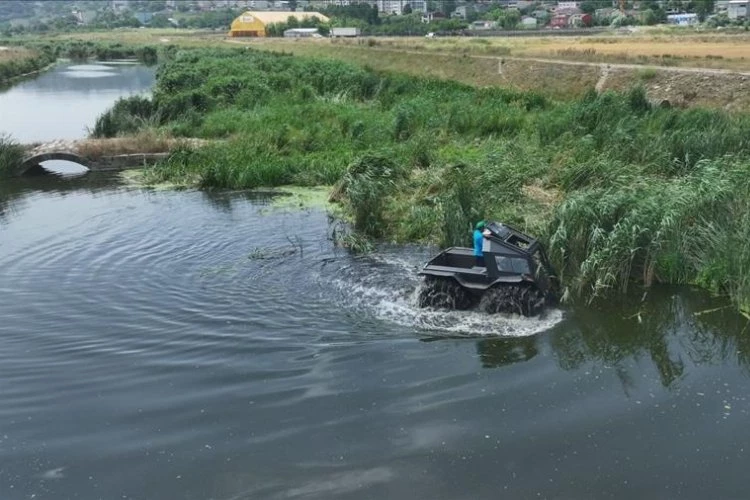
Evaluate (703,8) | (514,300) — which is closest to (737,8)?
(703,8)

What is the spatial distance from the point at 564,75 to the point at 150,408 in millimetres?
35315

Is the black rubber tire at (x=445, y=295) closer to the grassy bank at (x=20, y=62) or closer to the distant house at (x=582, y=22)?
the grassy bank at (x=20, y=62)

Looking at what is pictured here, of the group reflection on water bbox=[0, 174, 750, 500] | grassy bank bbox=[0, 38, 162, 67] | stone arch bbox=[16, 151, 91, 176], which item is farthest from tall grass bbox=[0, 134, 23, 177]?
grassy bank bbox=[0, 38, 162, 67]

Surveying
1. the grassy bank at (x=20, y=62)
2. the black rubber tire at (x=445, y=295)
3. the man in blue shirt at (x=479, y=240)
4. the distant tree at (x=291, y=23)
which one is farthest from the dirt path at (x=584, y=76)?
the distant tree at (x=291, y=23)

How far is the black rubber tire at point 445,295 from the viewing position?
1257 cm

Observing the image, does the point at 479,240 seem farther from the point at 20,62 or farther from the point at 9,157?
the point at 20,62

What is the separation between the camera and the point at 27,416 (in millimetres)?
10039

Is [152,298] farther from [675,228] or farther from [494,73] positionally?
[494,73]

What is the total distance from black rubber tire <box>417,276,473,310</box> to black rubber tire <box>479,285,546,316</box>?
0.39 m

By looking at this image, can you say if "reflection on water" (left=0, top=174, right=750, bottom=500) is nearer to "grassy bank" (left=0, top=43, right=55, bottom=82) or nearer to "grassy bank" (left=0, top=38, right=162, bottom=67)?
"grassy bank" (left=0, top=43, right=55, bottom=82)

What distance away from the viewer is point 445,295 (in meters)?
12.7

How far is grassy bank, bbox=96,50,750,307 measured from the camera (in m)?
13.9

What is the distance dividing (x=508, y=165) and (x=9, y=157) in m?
18.5

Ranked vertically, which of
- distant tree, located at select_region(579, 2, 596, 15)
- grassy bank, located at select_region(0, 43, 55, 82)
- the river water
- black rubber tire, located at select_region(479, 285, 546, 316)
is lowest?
the river water
